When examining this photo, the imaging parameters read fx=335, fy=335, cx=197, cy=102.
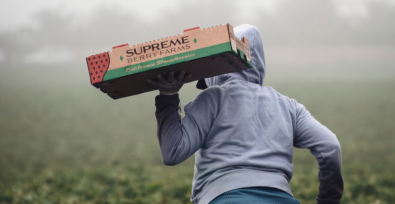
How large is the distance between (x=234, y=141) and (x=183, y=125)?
Answer: 9.9 inches

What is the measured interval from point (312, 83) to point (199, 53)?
58.0 ft

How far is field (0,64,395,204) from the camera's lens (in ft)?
15.7

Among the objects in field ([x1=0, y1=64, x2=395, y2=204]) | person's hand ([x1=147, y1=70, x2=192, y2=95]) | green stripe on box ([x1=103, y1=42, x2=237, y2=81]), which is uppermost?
green stripe on box ([x1=103, y1=42, x2=237, y2=81])

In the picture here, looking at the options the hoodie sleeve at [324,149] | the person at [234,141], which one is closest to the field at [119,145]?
the hoodie sleeve at [324,149]

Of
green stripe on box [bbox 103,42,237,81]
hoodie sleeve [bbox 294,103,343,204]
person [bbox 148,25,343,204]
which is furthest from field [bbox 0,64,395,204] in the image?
green stripe on box [bbox 103,42,237,81]

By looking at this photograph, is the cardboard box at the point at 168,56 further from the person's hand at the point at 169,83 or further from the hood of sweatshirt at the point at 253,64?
the hood of sweatshirt at the point at 253,64

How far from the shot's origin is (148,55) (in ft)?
4.93

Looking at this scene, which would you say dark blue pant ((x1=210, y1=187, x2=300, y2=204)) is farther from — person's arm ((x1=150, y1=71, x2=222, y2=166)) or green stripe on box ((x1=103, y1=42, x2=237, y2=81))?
green stripe on box ((x1=103, y1=42, x2=237, y2=81))

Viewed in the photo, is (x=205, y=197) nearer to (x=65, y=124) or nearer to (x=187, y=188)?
(x=187, y=188)

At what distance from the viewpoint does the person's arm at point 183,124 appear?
1.54 meters

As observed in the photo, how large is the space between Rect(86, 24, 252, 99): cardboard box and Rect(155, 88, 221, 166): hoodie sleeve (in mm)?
154

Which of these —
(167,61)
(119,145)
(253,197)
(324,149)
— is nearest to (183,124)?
(167,61)

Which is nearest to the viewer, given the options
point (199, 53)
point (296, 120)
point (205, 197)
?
point (199, 53)

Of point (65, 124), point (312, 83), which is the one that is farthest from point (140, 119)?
point (312, 83)
